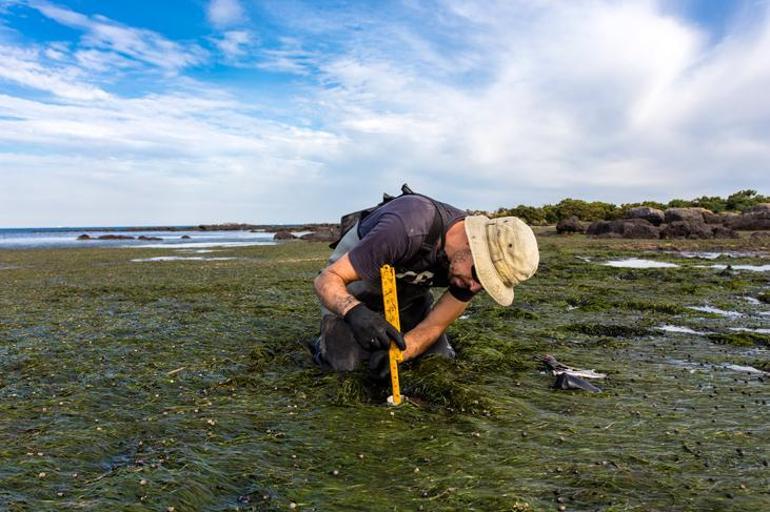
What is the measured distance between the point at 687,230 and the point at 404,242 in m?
33.0

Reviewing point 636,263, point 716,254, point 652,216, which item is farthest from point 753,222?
point 636,263

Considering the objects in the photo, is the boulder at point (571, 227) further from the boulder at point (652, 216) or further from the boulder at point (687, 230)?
the boulder at point (687, 230)

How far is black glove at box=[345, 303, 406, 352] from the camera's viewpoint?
4.68m

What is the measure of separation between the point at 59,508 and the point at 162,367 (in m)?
3.31

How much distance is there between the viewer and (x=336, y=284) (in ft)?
16.5

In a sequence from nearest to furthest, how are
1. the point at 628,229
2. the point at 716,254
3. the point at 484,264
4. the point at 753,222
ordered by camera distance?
the point at 484,264 < the point at 716,254 < the point at 753,222 < the point at 628,229

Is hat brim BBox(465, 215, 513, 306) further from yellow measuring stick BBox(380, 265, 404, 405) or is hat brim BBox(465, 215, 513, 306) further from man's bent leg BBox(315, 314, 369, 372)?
man's bent leg BBox(315, 314, 369, 372)

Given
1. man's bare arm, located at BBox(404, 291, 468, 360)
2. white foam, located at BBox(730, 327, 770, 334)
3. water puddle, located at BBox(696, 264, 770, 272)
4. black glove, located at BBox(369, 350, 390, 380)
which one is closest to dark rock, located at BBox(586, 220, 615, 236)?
water puddle, located at BBox(696, 264, 770, 272)

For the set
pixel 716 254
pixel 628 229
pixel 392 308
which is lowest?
pixel 716 254

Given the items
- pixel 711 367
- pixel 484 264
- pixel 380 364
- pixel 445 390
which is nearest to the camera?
pixel 484 264

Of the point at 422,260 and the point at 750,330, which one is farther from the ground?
the point at 422,260

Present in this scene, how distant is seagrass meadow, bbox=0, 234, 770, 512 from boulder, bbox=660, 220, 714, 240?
81.5 feet

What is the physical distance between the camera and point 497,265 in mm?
5094

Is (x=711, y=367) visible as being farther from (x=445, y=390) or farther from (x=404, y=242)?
(x=404, y=242)
